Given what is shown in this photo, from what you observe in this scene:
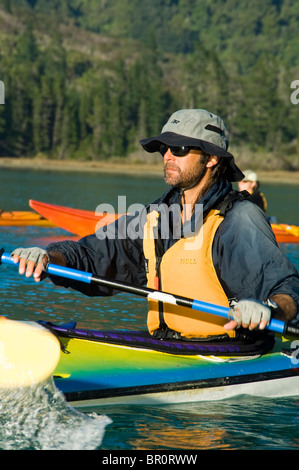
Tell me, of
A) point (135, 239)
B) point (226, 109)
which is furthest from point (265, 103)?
point (135, 239)

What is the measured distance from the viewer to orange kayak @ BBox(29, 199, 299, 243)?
42.0ft

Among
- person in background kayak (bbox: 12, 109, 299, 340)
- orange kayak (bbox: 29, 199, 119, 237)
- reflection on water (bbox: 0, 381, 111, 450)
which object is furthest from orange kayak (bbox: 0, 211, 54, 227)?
reflection on water (bbox: 0, 381, 111, 450)

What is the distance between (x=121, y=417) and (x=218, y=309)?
0.91 m

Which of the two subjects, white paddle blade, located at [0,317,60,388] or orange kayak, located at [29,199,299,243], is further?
orange kayak, located at [29,199,299,243]

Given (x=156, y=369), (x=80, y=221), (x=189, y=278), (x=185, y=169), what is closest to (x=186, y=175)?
(x=185, y=169)

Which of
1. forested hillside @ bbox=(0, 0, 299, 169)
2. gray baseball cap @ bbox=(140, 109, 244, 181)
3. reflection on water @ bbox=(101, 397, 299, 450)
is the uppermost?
forested hillside @ bbox=(0, 0, 299, 169)

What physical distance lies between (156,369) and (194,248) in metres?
0.77

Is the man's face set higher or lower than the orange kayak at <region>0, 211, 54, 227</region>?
higher

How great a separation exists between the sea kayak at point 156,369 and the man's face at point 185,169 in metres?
1.00

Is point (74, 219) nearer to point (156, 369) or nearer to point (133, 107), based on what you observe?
point (156, 369)

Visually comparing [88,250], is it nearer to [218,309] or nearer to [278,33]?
[218,309]

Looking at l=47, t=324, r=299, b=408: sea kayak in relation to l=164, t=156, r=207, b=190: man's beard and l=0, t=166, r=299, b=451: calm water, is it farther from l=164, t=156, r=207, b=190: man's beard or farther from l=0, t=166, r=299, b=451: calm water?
l=164, t=156, r=207, b=190: man's beard

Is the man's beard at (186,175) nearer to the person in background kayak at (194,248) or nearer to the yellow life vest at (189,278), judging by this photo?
the person in background kayak at (194,248)

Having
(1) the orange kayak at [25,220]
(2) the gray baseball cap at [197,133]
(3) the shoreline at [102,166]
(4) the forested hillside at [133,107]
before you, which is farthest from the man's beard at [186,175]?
(4) the forested hillside at [133,107]
